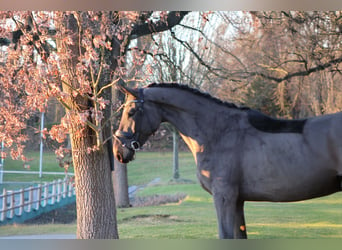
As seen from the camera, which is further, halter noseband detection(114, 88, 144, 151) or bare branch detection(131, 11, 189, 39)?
bare branch detection(131, 11, 189, 39)

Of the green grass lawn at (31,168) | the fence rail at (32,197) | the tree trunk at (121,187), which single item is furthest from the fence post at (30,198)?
the tree trunk at (121,187)

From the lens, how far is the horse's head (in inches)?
134

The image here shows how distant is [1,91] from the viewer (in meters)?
4.65

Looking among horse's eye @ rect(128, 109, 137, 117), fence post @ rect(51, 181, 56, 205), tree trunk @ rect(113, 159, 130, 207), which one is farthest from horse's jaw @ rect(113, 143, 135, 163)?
tree trunk @ rect(113, 159, 130, 207)

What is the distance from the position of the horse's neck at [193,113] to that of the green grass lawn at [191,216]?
84.3 inches

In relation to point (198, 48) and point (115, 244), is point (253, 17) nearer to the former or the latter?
point (198, 48)

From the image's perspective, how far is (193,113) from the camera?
3.43m

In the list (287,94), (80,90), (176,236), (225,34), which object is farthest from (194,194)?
(80,90)

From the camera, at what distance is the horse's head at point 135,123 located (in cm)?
341

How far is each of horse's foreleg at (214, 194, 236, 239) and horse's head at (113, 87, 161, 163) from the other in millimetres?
772

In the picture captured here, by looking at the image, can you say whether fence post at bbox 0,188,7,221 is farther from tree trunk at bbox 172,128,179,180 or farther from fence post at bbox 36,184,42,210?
tree trunk at bbox 172,128,179,180

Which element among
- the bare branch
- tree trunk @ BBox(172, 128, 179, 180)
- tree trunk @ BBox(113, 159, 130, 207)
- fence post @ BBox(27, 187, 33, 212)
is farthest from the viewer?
tree trunk @ BBox(113, 159, 130, 207)

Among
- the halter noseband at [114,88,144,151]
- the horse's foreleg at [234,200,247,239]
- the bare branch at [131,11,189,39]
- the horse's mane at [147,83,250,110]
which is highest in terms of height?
the bare branch at [131,11,189,39]

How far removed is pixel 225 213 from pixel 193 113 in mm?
831
